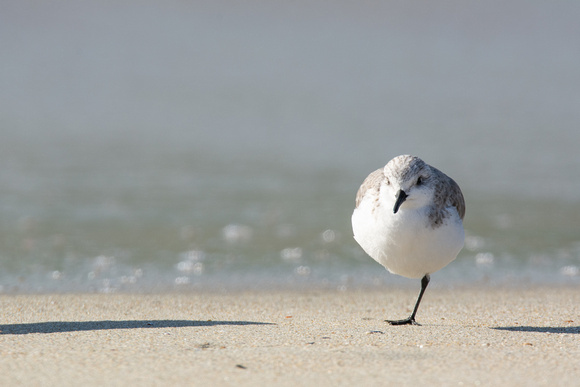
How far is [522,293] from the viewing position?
602cm

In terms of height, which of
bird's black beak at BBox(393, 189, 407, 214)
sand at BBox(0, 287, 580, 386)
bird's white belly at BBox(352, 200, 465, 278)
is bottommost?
sand at BBox(0, 287, 580, 386)

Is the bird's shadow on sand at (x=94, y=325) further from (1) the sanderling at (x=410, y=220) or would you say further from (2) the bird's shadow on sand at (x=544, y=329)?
(2) the bird's shadow on sand at (x=544, y=329)

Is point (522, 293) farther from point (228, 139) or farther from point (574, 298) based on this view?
point (228, 139)

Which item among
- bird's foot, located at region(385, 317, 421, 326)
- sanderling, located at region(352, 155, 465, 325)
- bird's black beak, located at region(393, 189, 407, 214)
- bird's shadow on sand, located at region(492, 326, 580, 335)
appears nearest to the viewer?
bird's black beak, located at region(393, 189, 407, 214)

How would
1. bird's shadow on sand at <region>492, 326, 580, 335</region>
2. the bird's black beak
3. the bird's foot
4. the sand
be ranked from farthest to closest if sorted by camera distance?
the bird's foot → bird's shadow on sand at <region>492, 326, 580, 335</region> → the bird's black beak → the sand

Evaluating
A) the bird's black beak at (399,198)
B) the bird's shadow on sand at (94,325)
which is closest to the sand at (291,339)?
the bird's shadow on sand at (94,325)

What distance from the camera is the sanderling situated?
4484 mm

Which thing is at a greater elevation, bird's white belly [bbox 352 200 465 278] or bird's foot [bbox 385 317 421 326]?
bird's white belly [bbox 352 200 465 278]

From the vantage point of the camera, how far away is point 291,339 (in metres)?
4.25

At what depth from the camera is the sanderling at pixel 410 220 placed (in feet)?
14.7

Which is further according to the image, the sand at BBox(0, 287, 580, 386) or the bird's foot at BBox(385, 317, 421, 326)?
the bird's foot at BBox(385, 317, 421, 326)

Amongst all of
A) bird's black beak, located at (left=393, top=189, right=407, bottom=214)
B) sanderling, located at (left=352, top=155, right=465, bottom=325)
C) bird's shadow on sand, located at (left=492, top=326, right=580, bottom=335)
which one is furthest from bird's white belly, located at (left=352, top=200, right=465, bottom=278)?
bird's shadow on sand, located at (left=492, top=326, right=580, bottom=335)

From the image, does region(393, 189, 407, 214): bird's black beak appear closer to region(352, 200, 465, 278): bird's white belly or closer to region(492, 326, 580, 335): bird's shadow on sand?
region(352, 200, 465, 278): bird's white belly

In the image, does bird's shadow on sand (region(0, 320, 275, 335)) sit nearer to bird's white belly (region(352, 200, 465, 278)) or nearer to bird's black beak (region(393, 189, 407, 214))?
bird's white belly (region(352, 200, 465, 278))
